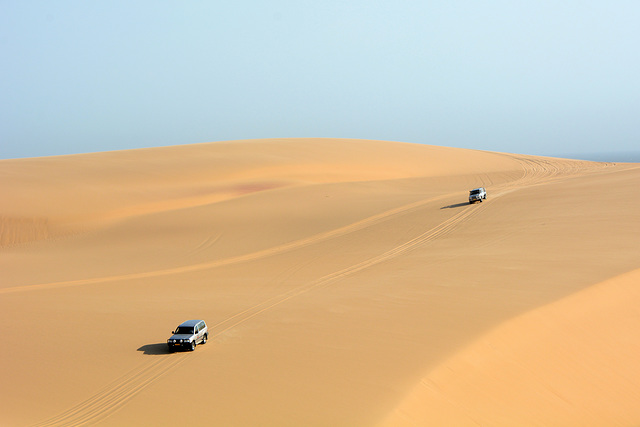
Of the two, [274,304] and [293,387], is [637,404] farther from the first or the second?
[274,304]

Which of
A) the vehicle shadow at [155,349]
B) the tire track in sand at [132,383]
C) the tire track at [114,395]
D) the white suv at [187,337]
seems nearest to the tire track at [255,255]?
the tire track in sand at [132,383]

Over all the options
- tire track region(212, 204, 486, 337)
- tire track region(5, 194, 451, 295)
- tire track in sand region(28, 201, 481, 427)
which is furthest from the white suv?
tire track region(5, 194, 451, 295)

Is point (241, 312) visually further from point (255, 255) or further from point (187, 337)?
point (255, 255)

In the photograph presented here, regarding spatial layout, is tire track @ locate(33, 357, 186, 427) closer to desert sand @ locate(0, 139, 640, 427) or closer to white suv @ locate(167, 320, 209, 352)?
desert sand @ locate(0, 139, 640, 427)

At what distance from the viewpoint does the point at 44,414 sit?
33.7ft

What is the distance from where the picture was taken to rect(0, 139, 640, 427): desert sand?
1032 centimetres

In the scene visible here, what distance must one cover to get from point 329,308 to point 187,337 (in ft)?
14.2

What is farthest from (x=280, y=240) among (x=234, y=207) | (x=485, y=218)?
(x=485, y=218)

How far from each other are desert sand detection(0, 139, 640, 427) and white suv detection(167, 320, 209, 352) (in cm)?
26

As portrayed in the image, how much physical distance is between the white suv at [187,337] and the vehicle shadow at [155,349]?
0.34 meters

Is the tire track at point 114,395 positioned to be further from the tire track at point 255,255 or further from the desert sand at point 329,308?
the tire track at point 255,255

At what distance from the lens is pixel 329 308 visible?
15.5 m

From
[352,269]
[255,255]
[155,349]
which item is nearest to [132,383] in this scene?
[155,349]

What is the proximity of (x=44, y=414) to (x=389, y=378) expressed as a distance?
646 centimetres
